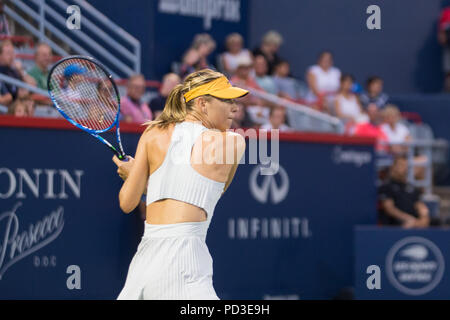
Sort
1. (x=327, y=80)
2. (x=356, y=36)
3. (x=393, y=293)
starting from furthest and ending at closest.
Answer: (x=356, y=36) → (x=327, y=80) → (x=393, y=293)

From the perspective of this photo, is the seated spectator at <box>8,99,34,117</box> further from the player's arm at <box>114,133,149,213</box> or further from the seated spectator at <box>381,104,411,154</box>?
the seated spectator at <box>381,104,411,154</box>

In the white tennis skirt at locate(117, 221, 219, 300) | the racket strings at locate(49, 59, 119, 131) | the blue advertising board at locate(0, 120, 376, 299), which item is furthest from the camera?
the blue advertising board at locate(0, 120, 376, 299)

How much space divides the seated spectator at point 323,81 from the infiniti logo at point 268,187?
Result: 3117mm

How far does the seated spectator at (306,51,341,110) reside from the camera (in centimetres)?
1162

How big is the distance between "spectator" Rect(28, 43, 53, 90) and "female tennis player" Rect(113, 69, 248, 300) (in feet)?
12.3

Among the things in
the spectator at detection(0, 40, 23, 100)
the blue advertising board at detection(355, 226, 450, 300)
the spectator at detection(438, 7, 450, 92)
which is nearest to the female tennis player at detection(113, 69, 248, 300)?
the spectator at detection(0, 40, 23, 100)

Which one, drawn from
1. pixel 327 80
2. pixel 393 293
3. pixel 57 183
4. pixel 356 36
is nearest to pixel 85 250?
pixel 57 183

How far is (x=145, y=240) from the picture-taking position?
3.95m

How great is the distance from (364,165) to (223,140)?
562 centimetres

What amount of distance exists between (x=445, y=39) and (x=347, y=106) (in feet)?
13.3

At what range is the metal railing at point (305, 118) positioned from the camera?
32.6ft

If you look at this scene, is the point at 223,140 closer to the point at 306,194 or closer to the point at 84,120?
the point at 84,120

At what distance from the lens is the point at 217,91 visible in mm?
4051
